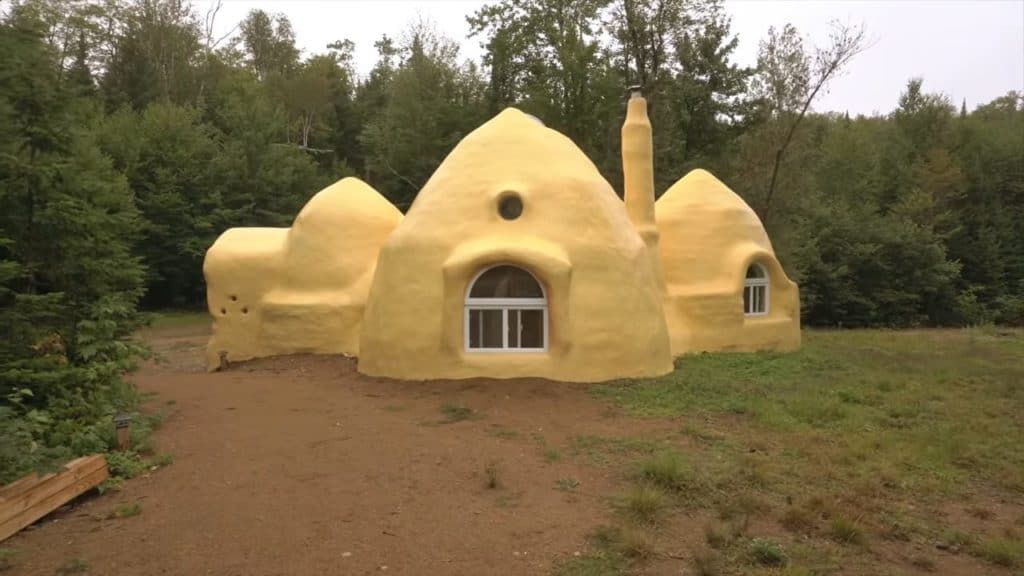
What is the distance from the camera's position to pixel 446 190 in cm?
1219

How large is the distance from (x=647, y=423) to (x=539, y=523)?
373 cm

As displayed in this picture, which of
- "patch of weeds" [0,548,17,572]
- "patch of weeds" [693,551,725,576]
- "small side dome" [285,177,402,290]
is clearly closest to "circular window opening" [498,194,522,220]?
"small side dome" [285,177,402,290]

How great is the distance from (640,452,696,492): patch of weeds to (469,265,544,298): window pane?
4.68 meters

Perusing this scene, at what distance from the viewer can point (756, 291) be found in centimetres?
1569

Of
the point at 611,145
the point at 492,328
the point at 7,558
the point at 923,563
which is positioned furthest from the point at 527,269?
the point at 611,145

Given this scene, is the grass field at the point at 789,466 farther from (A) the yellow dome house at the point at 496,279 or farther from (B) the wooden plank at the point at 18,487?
(B) the wooden plank at the point at 18,487

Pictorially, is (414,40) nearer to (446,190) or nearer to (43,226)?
(446,190)

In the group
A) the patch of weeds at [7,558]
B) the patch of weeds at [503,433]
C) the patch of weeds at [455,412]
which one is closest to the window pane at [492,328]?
the patch of weeds at [455,412]

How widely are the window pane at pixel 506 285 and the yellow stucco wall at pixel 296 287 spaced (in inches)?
145

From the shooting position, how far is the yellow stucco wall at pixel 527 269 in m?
11.2

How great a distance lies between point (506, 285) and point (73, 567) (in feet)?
24.7

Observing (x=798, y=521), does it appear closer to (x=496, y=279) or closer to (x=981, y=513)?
(x=981, y=513)

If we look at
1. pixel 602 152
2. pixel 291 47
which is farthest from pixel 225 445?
pixel 291 47

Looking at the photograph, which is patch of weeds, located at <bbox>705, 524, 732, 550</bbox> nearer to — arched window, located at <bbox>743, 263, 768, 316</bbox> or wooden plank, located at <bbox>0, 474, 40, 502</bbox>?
wooden plank, located at <bbox>0, 474, 40, 502</bbox>
